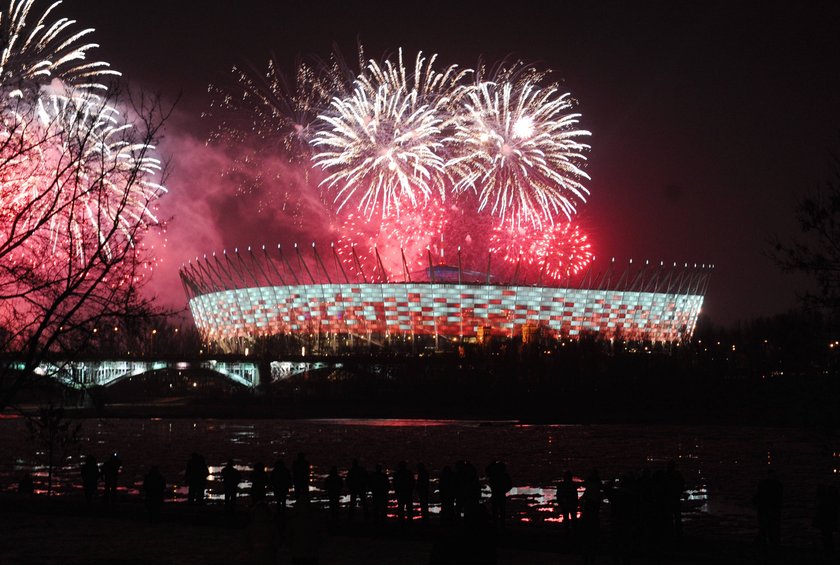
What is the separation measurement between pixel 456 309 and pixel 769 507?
99.3 metres

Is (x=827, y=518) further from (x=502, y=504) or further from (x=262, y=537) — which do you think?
(x=262, y=537)

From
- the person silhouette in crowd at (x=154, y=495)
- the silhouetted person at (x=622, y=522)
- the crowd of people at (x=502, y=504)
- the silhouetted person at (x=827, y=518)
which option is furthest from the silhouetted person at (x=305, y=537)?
the person silhouette in crowd at (x=154, y=495)

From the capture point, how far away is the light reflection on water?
26.8 m

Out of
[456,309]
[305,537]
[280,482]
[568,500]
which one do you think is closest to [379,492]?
[280,482]

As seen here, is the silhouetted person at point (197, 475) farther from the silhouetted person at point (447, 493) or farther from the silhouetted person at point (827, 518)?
→ the silhouetted person at point (827, 518)

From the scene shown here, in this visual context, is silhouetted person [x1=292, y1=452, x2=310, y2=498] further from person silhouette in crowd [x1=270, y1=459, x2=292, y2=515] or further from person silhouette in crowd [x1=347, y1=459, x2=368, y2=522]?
person silhouette in crowd [x1=347, y1=459, x2=368, y2=522]

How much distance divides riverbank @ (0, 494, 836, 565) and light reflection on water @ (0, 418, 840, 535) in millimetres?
1809

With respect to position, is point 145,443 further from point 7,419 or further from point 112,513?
point 7,419

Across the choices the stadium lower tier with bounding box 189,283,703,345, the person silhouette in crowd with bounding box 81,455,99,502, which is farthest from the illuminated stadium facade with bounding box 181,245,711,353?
the person silhouette in crowd with bounding box 81,455,99,502

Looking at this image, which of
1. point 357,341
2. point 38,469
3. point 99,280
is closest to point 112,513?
point 99,280

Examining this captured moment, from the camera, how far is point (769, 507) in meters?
16.8

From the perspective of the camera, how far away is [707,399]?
263 feet

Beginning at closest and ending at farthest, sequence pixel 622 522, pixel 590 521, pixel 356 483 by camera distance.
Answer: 1. pixel 622 522
2. pixel 590 521
3. pixel 356 483

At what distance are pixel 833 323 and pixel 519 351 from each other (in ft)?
270
